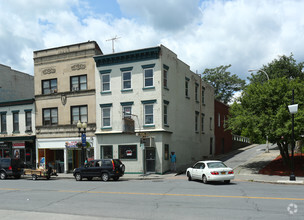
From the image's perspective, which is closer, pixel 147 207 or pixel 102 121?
pixel 147 207

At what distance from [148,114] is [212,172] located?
1004 cm

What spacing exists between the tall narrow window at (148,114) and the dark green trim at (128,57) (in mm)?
4208

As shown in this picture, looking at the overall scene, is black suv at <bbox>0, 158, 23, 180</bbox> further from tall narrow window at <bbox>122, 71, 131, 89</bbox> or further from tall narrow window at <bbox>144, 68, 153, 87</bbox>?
tall narrow window at <bbox>144, 68, 153, 87</bbox>

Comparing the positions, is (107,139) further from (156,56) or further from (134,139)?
(156,56)

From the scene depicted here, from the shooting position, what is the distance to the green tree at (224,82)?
61.3 metres

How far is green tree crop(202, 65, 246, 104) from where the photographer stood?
6128cm

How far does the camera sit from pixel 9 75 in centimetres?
3800

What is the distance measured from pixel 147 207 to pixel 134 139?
52.1ft

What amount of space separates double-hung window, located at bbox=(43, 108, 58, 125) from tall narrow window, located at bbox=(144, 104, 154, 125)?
10099 millimetres

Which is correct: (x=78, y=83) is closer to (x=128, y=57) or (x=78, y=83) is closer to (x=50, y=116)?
(x=50, y=116)

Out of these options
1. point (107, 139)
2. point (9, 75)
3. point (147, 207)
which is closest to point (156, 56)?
point (107, 139)

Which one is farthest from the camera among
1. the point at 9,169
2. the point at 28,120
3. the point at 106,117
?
the point at 28,120

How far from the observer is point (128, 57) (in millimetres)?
27922

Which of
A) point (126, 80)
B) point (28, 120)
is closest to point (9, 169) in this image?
point (28, 120)
